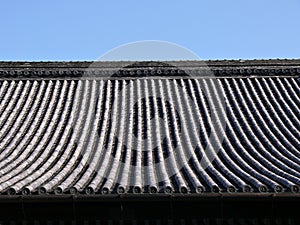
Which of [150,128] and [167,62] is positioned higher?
[167,62]

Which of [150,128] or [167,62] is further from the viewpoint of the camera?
[167,62]

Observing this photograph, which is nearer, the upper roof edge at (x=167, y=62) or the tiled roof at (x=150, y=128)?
the tiled roof at (x=150, y=128)

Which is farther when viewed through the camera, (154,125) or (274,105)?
(274,105)

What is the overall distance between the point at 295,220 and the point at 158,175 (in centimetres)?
171

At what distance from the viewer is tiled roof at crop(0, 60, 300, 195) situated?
6387mm

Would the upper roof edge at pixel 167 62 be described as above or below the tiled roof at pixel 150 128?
above

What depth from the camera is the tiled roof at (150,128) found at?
6387mm

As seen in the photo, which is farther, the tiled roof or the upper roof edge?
the upper roof edge

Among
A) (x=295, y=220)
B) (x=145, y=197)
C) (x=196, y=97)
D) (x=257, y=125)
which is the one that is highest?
(x=196, y=97)

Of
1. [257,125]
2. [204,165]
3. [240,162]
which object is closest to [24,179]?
[204,165]

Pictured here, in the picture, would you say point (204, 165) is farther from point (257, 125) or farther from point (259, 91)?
point (259, 91)

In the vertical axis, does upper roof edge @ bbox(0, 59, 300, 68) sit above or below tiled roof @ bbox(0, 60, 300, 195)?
above

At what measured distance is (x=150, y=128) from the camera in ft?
28.8

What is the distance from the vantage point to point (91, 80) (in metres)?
10.9
